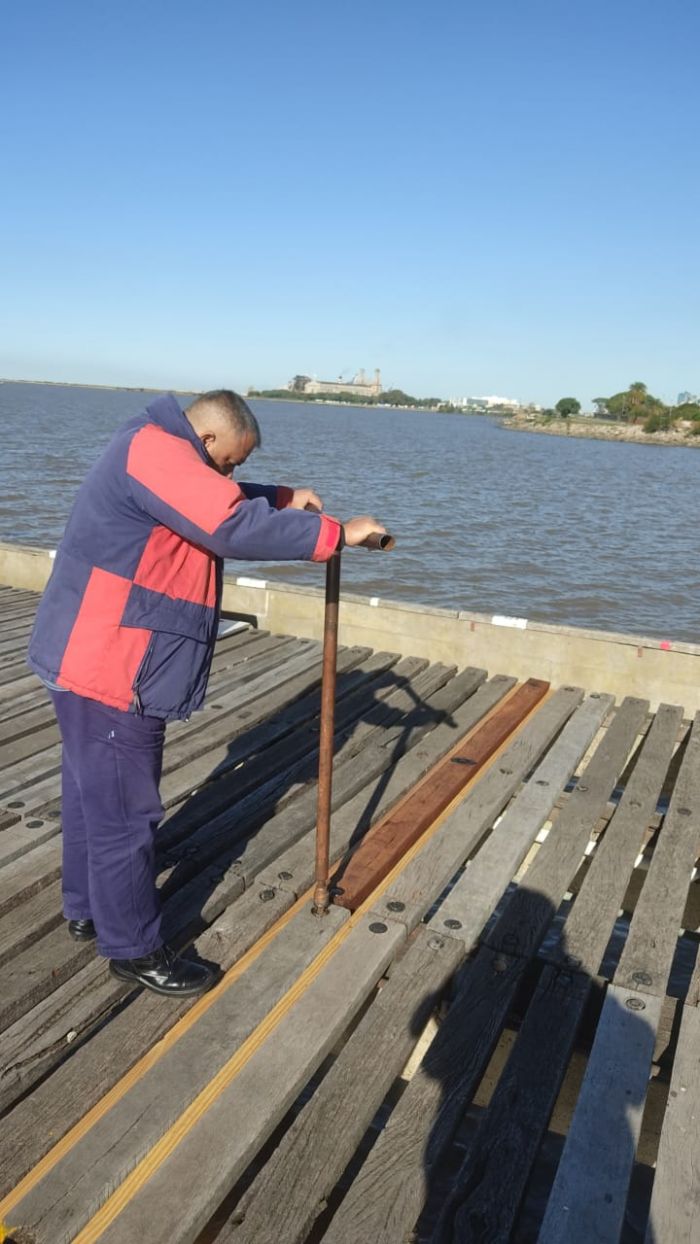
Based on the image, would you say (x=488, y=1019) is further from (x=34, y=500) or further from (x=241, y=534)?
(x=34, y=500)

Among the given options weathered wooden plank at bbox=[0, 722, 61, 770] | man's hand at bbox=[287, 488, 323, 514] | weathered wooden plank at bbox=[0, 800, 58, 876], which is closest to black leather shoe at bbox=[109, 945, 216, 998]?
weathered wooden plank at bbox=[0, 800, 58, 876]

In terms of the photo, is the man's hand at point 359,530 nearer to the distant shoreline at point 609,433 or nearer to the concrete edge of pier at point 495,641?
the concrete edge of pier at point 495,641

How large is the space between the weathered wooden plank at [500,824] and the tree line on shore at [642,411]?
121 m

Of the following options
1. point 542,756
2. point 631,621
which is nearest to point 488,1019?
point 542,756

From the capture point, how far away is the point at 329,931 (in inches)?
133

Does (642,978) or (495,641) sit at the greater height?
(495,641)

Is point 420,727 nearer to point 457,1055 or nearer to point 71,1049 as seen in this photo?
point 457,1055

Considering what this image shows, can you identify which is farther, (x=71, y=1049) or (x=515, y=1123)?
(x=71, y=1049)

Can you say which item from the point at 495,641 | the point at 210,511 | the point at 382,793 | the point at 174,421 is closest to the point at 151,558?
the point at 210,511

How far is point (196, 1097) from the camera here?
256cm

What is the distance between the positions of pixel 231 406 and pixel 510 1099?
215cm

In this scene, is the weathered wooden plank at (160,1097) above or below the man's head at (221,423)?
below

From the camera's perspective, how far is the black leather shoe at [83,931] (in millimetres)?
3256

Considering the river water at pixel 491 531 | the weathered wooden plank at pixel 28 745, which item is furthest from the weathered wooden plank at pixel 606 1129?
the river water at pixel 491 531
